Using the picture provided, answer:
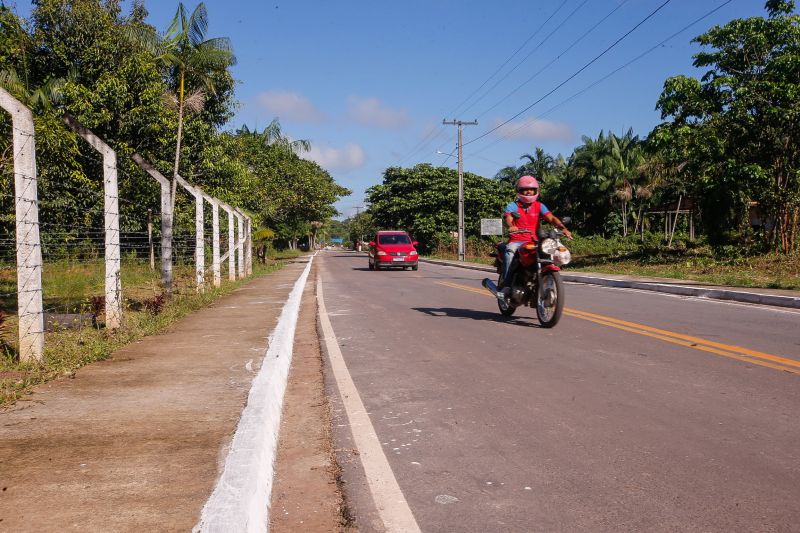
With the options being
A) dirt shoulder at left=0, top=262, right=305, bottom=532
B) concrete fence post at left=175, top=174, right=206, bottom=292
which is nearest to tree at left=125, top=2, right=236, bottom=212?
concrete fence post at left=175, top=174, right=206, bottom=292

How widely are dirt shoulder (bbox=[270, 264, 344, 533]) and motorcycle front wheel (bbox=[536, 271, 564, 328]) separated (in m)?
3.41

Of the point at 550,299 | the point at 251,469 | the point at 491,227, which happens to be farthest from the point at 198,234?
the point at 491,227

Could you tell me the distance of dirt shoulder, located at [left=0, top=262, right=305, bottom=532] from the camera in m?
2.92

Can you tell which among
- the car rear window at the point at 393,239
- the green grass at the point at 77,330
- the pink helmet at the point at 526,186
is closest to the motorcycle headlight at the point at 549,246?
the pink helmet at the point at 526,186

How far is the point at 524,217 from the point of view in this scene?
895 cm

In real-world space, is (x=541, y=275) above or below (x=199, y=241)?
below

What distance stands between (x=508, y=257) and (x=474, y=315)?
154cm

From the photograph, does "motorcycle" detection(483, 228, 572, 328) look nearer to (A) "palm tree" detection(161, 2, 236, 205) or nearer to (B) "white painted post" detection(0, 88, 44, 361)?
(B) "white painted post" detection(0, 88, 44, 361)

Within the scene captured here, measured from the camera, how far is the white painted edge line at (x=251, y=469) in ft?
8.91

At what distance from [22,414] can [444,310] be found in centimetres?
759

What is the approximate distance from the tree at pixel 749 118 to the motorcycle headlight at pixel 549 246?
1611 centimetres

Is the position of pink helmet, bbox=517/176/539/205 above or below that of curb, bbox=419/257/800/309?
above

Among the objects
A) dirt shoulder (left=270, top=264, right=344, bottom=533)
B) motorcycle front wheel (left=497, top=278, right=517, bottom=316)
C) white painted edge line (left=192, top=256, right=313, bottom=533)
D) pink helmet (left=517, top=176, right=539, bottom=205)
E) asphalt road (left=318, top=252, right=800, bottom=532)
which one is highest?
pink helmet (left=517, top=176, right=539, bottom=205)

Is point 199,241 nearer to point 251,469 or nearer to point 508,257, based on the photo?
point 508,257
